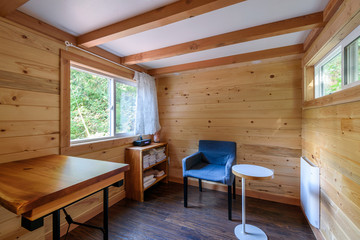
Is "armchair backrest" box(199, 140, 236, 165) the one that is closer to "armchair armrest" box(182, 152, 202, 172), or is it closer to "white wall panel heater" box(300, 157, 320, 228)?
"armchair armrest" box(182, 152, 202, 172)

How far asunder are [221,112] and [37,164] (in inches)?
92.7

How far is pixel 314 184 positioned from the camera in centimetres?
159

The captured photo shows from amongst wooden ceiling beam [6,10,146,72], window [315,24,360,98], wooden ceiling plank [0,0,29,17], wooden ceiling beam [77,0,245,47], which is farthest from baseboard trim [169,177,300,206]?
wooden ceiling plank [0,0,29,17]

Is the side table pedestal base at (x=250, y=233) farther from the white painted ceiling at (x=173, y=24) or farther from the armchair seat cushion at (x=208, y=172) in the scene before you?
the white painted ceiling at (x=173, y=24)

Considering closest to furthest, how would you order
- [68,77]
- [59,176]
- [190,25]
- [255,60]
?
[59,176] → [190,25] → [68,77] → [255,60]

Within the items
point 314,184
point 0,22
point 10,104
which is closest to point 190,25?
point 0,22

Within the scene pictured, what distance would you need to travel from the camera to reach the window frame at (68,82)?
1636 millimetres

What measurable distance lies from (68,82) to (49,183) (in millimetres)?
1233

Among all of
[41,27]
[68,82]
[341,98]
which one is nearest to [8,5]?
[41,27]

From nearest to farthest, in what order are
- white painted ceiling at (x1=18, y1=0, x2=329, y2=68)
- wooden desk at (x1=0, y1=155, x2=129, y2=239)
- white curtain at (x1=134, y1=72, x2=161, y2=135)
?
wooden desk at (x1=0, y1=155, x2=129, y2=239)
white painted ceiling at (x1=18, y1=0, x2=329, y2=68)
white curtain at (x1=134, y1=72, x2=161, y2=135)

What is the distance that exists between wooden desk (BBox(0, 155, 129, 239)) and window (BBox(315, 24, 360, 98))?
186cm

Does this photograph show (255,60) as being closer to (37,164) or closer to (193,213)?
(193,213)

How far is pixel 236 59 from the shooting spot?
230 centimetres

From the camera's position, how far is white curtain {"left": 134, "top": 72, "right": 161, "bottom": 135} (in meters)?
2.62
